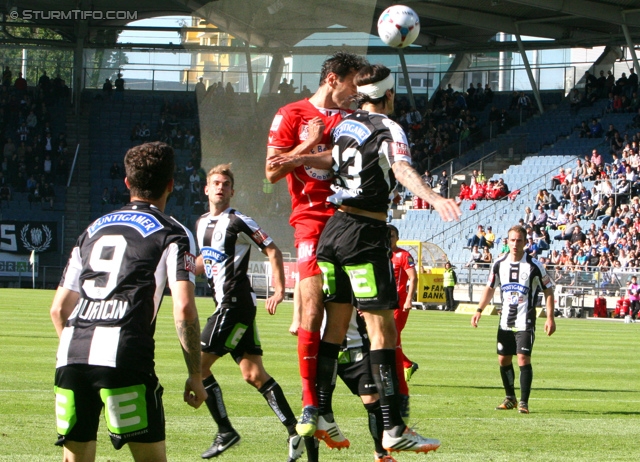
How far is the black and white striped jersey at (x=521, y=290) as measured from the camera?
39.3 ft

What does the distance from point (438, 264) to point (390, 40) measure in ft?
98.2

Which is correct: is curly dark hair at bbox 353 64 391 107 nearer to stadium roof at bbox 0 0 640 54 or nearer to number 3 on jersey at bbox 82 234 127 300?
number 3 on jersey at bbox 82 234 127 300

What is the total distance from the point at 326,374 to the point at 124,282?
260cm

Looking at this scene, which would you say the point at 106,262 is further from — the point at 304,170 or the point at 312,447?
the point at 304,170

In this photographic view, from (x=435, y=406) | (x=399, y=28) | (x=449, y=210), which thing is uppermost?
(x=399, y=28)

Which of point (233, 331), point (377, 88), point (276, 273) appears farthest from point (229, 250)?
point (377, 88)

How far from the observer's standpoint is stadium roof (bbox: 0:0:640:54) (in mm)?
43812

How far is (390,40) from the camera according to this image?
9500mm

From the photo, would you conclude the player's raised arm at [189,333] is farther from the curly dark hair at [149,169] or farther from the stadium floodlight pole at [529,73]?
the stadium floodlight pole at [529,73]

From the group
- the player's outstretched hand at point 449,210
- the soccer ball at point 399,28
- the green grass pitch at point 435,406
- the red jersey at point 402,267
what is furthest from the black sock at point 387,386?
the red jersey at point 402,267

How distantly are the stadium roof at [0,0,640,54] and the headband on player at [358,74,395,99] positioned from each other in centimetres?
3572

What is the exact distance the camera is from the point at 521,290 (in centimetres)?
1204

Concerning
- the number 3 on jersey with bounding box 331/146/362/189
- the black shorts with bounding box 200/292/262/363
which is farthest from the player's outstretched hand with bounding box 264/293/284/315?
the number 3 on jersey with bounding box 331/146/362/189

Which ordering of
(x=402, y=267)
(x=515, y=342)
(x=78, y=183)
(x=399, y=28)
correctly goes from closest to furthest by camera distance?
1. (x=399, y=28)
2. (x=515, y=342)
3. (x=402, y=267)
4. (x=78, y=183)
